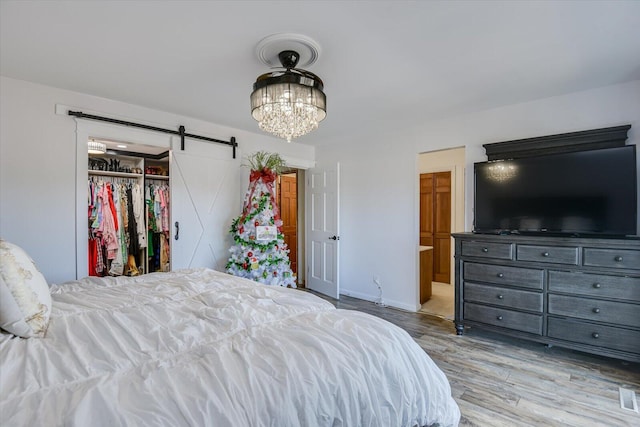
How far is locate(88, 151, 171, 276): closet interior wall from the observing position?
397 cm

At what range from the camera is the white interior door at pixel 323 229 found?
4.40 metres

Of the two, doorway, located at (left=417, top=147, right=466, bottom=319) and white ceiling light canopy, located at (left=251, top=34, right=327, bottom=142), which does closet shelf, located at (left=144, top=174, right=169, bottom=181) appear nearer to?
white ceiling light canopy, located at (left=251, top=34, right=327, bottom=142)

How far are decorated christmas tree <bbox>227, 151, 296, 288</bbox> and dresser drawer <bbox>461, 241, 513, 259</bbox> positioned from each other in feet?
6.98

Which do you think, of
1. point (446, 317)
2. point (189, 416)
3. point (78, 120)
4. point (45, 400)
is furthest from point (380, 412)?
point (78, 120)

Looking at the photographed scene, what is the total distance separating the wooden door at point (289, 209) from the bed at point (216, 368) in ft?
14.5

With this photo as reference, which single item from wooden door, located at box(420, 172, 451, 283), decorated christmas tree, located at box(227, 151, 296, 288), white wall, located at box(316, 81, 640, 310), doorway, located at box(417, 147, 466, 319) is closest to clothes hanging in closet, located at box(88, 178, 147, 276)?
decorated christmas tree, located at box(227, 151, 296, 288)

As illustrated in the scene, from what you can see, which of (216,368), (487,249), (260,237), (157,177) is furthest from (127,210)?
(487,249)

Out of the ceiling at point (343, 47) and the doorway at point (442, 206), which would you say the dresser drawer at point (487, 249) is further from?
the doorway at point (442, 206)

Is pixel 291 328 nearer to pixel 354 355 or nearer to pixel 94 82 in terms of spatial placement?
pixel 354 355

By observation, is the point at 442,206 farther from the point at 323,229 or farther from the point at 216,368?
the point at 216,368

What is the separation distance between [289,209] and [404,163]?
9.31ft

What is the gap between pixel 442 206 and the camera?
5613mm

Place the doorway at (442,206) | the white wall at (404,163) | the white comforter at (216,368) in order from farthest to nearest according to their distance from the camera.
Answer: the doorway at (442,206) → the white wall at (404,163) → the white comforter at (216,368)

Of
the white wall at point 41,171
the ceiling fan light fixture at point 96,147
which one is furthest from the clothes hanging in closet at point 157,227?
the white wall at point 41,171
